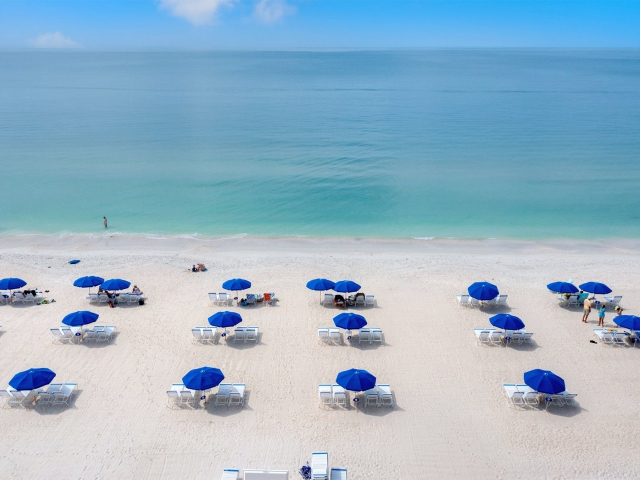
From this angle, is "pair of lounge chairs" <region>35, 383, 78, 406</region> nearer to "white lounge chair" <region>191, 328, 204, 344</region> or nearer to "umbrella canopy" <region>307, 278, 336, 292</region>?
"white lounge chair" <region>191, 328, 204, 344</region>

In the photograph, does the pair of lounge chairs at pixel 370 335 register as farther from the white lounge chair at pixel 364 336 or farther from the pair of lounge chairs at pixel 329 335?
the pair of lounge chairs at pixel 329 335

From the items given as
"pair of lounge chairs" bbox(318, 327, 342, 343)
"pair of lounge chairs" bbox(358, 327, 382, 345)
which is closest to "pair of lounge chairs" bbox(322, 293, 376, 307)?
"pair of lounge chairs" bbox(318, 327, 342, 343)

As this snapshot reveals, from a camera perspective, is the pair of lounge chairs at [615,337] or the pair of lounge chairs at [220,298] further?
the pair of lounge chairs at [220,298]

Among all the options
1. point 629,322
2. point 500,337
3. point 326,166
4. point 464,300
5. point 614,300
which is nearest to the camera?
point 629,322

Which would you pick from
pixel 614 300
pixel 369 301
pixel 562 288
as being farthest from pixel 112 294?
pixel 614 300

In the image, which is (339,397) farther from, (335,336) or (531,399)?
(531,399)

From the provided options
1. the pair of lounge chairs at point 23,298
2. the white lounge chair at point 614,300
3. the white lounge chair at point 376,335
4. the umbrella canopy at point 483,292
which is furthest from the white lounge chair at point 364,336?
the pair of lounge chairs at point 23,298

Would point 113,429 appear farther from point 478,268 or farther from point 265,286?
point 478,268
